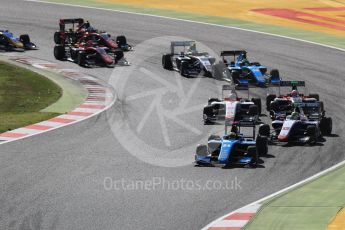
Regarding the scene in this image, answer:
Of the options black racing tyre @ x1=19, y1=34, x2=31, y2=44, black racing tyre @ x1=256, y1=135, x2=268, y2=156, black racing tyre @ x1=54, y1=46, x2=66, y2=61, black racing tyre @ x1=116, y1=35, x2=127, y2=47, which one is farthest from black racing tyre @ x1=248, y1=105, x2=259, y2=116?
black racing tyre @ x1=19, y1=34, x2=31, y2=44

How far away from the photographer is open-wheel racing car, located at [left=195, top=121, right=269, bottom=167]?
94.8 feet

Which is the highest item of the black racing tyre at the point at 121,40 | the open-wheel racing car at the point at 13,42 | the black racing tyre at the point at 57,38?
the black racing tyre at the point at 121,40

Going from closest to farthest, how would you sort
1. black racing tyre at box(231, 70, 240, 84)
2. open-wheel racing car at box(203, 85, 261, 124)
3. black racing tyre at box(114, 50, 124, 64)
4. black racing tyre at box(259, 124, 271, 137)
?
1. black racing tyre at box(259, 124, 271, 137)
2. open-wheel racing car at box(203, 85, 261, 124)
3. black racing tyre at box(231, 70, 240, 84)
4. black racing tyre at box(114, 50, 124, 64)

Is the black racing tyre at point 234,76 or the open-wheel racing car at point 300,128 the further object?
the black racing tyre at point 234,76

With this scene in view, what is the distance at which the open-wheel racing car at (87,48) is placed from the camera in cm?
4681

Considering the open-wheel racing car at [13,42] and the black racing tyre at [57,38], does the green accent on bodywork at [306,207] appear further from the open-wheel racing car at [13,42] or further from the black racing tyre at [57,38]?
the open-wheel racing car at [13,42]

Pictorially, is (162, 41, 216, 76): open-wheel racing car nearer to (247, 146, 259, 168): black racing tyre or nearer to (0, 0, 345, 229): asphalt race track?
(0, 0, 345, 229): asphalt race track

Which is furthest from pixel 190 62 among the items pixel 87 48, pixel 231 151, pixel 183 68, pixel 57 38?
pixel 231 151

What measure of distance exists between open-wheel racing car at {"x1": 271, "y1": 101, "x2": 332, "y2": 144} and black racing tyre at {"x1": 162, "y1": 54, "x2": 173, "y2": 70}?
13.3 meters

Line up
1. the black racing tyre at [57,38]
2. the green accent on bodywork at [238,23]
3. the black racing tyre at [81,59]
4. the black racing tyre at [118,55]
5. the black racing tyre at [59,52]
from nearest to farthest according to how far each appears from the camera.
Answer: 1. the black racing tyre at [81,59]
2. the black racing tyre at [118,55]
3. the black racing tyre at [59,52]
4. the black racing tyre at [57,38]
5. the green accent on bodywork at [238,23]

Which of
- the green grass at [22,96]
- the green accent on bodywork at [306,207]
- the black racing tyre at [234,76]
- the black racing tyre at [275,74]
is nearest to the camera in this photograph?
the green accent on bodywork at [306,207]

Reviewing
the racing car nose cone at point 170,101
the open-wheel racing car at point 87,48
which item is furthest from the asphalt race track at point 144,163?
the open-wheel racing car at point 87,48

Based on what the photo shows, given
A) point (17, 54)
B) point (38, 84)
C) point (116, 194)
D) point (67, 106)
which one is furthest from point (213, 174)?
point (17, 54)

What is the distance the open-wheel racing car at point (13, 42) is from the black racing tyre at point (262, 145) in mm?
23814
